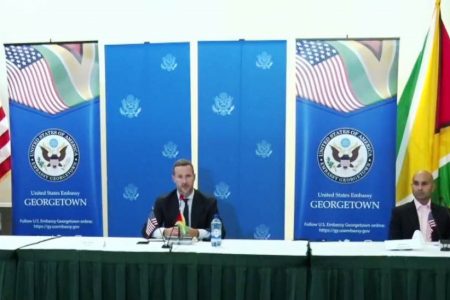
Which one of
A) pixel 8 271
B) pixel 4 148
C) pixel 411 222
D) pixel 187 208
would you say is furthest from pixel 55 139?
pixel 411 222

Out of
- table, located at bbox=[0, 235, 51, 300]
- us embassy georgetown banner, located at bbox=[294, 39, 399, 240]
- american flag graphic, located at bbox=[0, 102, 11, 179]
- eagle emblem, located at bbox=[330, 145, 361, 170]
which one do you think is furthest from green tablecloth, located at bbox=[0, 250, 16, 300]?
eagle emblem, located at bbox=[330, 145, 361, 170]

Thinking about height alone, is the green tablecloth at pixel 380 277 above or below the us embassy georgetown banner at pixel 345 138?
below

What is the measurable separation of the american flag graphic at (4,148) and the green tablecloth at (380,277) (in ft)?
11.4

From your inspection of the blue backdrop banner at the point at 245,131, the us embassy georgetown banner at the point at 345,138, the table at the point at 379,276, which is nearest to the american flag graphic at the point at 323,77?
the us embassy georgetown banner at the point at 345,138

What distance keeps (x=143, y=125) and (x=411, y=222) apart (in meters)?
2.49

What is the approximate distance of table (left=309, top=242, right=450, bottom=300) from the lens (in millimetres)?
2658

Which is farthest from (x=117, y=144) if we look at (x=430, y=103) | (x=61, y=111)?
(x=430, y=103)

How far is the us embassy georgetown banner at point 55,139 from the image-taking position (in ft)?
15.7

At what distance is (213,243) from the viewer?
305 centimetres

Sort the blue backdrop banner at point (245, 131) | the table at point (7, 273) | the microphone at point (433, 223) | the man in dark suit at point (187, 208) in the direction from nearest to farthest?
the table at point (7, 273)
the microphone at point (433, 223)
the man in dark suit at point (187, 208)
the blue backdrop banner at point (245, 131)

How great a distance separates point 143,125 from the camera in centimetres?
473

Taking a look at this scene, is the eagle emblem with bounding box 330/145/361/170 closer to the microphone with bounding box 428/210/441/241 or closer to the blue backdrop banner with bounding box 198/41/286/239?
the blue backdrop banner with bounding box 198/41/286/239

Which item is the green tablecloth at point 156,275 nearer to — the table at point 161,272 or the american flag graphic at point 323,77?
the table at point 161,272

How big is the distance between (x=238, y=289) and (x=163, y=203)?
4.61 feet
